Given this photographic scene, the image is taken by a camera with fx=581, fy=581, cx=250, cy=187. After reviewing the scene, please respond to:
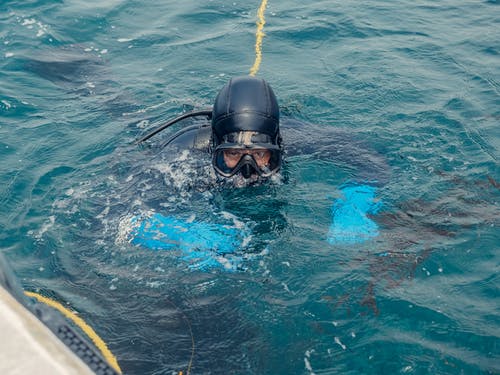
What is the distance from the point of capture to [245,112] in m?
5.17

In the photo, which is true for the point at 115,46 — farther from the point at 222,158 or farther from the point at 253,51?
the point at 222,158

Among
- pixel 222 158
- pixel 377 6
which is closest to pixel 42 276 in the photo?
pixel 222 158

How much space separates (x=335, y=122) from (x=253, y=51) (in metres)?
2.50

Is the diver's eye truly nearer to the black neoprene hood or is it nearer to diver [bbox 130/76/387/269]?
diver [bbox 130/76/387/269]

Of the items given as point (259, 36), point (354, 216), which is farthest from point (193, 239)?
point (259, 36)

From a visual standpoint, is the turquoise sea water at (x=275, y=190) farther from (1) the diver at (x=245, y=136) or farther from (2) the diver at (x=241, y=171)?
(1) the diver at (x=245, y=136)

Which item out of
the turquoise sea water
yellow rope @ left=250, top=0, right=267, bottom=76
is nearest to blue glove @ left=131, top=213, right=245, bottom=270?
the turquoise sea water

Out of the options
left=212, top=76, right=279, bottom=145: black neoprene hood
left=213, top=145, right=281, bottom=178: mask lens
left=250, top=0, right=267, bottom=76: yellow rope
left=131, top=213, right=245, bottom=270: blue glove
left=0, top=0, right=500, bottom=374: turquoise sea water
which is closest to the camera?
left=0, top=0, right=500, bottom=374: turquoise sea water

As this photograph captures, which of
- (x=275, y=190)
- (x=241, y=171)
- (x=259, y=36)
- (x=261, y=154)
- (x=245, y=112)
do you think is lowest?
(x=275, y=190)

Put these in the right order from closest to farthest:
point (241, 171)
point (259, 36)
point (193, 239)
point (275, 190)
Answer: point (193, 239)
point (241, 171)
point (275, 190)
point (259, 36)

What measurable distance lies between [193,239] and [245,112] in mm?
1240

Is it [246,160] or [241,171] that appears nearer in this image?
[246,160]

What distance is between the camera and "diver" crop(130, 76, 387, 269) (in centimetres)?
476

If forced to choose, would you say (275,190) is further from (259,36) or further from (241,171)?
(259,36)
